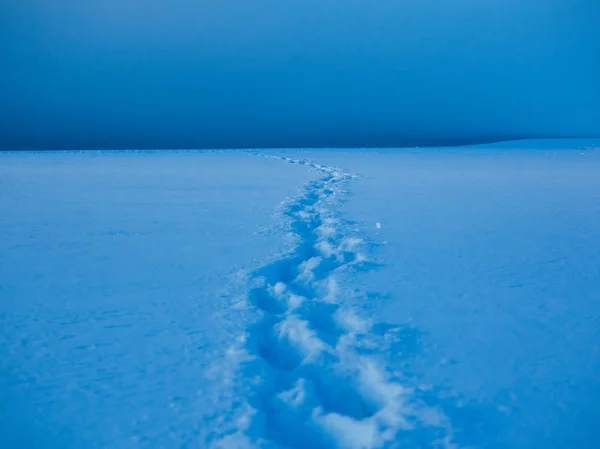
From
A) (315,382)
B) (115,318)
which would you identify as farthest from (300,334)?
(115,318)

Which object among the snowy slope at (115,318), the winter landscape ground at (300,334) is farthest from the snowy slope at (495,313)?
the snowy slope at (115,318)

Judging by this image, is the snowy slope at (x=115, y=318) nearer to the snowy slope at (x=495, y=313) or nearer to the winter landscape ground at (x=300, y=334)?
the winter landscape ground at (x=300, y=334)

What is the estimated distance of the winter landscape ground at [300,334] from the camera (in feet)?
2.96

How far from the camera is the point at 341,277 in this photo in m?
1.73

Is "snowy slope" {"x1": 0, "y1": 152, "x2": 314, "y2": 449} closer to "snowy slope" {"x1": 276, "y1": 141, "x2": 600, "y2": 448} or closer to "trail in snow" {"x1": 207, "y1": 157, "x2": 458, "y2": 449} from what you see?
"trail in snow" {"x1": 207, "y1": 157, "x2": 458, "y2": 449}

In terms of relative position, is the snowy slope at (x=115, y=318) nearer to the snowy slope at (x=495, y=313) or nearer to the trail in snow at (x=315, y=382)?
the trail in snow at (x=315, y=382)

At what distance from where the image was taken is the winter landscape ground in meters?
0.90

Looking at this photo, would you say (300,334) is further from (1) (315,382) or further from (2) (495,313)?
(2) (495,313)

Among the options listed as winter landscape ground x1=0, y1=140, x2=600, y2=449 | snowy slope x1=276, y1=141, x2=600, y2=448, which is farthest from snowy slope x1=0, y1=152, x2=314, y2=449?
snowy slope x1=276, y1=141, x2=600, y2=448

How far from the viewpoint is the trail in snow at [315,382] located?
2.89 ft

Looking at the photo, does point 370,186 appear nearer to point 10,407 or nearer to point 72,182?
point 72,182

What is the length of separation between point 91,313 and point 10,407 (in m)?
0.47

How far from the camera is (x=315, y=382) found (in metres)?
1.05

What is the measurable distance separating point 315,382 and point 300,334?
204 mm
